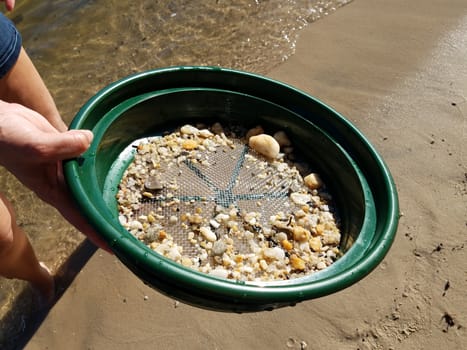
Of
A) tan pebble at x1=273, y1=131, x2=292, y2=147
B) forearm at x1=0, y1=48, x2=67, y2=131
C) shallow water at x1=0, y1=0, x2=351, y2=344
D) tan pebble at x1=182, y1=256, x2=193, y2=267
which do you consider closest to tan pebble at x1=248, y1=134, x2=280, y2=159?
tan pebble at x1=273, y1=131, x2=292, y2=147

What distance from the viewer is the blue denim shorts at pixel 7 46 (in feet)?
6.18

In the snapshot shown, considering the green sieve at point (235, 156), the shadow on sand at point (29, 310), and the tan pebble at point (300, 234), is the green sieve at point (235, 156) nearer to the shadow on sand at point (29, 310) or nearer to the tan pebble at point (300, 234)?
the tan pebble at point (300, 234)

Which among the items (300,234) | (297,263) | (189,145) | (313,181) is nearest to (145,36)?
(189,145)

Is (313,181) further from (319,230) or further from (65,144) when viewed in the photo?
(65,144)

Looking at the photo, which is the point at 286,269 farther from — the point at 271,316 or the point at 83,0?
the point at 83,0

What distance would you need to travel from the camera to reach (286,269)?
1.63 m

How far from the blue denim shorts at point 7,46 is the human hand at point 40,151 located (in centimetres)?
39

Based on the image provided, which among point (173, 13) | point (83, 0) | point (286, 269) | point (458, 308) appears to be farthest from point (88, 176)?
point (83, 0)

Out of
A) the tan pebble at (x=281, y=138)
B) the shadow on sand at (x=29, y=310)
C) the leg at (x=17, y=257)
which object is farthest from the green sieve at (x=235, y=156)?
the shadow on sand at (x=29, y=310)

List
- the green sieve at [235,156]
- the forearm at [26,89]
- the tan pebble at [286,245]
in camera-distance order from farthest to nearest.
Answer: the forearm at [26,89] < the tan pebble at [286,245] < the green sieve at [235,156]

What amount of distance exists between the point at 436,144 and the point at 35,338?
2.55 metres

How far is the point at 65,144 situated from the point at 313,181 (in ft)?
3.34

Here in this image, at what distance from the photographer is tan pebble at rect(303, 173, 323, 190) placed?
190 centimetres

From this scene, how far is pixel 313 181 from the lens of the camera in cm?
190
